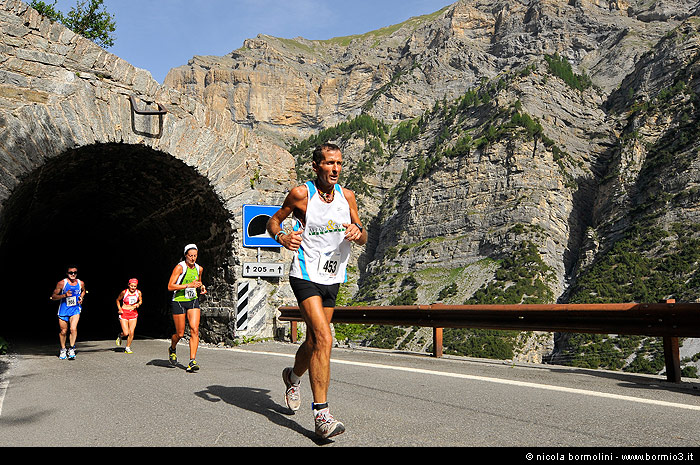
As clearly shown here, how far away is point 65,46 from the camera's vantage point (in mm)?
9664

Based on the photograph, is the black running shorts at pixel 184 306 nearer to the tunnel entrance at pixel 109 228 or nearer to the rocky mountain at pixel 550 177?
the tunnel entrance at pixel 109 228

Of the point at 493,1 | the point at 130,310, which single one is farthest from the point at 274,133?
the point at 130,310

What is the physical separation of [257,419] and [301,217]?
5.45ft

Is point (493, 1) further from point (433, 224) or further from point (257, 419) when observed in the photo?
point (257, 419)

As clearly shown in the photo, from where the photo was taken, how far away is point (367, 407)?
4770 mm

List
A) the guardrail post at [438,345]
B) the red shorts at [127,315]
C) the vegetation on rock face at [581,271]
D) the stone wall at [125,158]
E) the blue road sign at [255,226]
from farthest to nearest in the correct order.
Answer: the vegetation on rock face at [581,271] → the blue road sign at [255,226] → the red shorts at [127,315] → the stone wall at [125,158] → the guardrail post at [438,345]

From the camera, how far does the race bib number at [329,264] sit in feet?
13.3

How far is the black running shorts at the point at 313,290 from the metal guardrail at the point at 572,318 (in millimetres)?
3785

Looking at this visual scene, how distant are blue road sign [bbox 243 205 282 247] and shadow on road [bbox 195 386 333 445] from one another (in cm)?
600

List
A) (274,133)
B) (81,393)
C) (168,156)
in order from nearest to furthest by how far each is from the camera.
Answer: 1. (81,393)
2. (168,156)
3. (274,133)

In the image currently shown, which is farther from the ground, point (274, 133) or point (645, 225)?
point (274, 133)

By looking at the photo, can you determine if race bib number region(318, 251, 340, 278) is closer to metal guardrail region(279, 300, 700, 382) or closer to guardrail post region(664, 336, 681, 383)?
metal guardrail region(279, 300, 700, 382)

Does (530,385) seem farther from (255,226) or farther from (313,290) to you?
(255,226)

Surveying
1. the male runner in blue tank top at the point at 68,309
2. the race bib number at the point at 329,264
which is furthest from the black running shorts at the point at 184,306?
the race bib number at the point at 329,264
